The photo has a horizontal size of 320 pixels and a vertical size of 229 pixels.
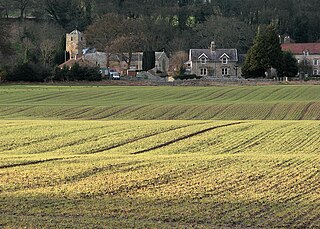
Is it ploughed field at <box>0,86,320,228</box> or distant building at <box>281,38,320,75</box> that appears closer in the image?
ploughed field at <box>0,86,320,228</box>

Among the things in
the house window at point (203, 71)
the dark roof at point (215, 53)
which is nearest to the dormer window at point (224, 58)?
the dark roof at point (215, 53)

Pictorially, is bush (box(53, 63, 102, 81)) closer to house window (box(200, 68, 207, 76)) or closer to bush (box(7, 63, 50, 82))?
bush (box(7, 63, 50, 82))

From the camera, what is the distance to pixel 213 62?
126688 millimetres

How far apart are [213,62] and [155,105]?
72.8 m

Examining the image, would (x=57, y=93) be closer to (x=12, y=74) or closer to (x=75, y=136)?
(x=12, y=74)

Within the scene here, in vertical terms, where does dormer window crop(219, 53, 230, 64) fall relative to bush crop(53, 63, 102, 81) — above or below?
above

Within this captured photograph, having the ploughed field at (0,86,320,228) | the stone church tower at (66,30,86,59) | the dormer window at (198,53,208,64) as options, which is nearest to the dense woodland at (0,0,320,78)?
the stone church tower at (66,30,86,59)

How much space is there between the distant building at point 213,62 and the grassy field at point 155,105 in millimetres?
51205

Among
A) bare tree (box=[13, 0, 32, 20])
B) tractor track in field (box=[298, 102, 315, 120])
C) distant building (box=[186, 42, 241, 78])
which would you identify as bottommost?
tractor track in field (box=[298, 102, 315, 120])

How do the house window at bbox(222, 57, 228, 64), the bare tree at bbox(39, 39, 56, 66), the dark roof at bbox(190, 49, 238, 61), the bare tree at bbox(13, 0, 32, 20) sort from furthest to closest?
the bare tree at bbox(13, 0, 32, 20), the house window at bbox(222, 57, 228, 64), the dark roof at bbox(190, 49, 238, 61), the bare tree at bbox(39, 39, 56, 66)

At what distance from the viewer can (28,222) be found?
47.0 feet

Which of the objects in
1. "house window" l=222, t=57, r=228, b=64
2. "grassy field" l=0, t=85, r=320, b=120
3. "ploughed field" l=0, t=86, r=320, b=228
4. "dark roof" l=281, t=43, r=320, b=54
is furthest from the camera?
"dark roof" l=281, t=43, r=320, b=54

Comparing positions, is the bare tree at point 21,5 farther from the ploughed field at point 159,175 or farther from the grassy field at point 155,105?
the ploughed field at point 159,175

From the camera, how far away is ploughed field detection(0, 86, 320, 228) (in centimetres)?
1496
